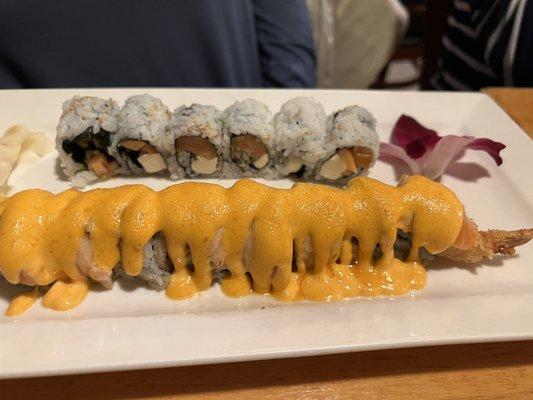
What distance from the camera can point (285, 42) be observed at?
8.54 ft

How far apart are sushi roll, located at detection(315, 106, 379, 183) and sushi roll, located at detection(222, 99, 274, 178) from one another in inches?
8.2

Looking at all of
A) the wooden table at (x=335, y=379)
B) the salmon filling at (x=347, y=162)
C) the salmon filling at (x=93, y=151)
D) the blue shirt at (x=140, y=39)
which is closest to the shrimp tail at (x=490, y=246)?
the wooden table at (x=335, y=379)

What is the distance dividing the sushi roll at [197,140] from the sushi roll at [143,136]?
4 centimetres

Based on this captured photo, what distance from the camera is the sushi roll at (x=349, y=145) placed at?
161 centimetres

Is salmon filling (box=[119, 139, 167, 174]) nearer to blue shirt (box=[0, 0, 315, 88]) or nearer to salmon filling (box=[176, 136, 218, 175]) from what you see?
salmon filling (box=[176, 136, 218, 175])

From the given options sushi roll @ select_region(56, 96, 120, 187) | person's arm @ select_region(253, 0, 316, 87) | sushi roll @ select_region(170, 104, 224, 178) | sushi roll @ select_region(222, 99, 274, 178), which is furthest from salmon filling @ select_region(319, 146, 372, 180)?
person's arm @ select_region(253, 0, 316, 87)

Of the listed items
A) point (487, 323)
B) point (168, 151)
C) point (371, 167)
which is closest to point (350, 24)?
point (371, 167)

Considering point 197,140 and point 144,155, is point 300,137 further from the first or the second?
point 144,155

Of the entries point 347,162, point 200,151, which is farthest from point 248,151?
point 347,162

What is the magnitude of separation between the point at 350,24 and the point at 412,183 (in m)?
2.13

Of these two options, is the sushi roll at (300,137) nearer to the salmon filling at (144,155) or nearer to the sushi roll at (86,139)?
the salmon filling at (144,155)

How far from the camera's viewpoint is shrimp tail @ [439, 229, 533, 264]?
139 centimetres

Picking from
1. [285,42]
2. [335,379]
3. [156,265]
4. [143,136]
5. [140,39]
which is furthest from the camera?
[285,42]

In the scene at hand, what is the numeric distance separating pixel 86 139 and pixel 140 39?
0.85 metres
